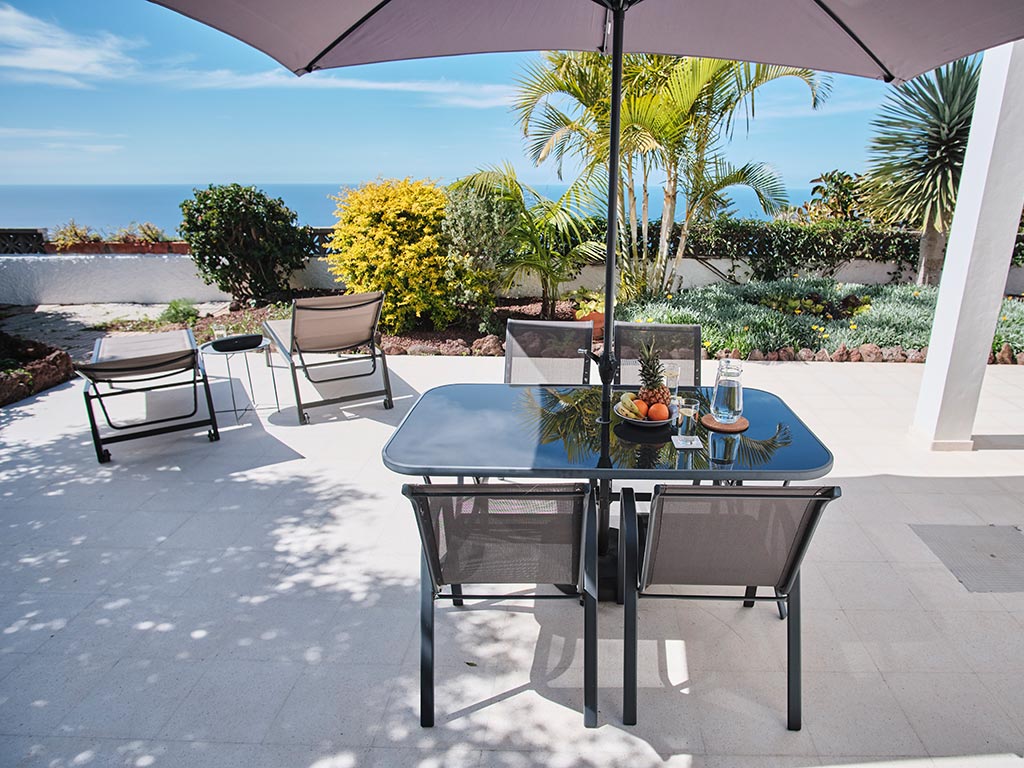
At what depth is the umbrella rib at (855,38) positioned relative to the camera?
224 cm

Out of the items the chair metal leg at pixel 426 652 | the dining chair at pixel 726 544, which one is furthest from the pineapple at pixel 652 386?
the chair metal leg at pixel 426 652

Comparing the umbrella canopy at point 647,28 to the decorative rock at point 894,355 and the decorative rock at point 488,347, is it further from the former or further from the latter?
the decorative rock at point 894,355

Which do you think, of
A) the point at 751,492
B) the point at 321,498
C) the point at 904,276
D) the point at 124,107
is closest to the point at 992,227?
the point at 751,492

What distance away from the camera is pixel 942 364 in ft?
12.5

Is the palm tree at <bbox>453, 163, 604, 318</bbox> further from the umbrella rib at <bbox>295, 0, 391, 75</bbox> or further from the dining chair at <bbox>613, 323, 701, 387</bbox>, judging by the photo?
the umbrella rib at <bbox>295, 0, 391, 75</bbox>

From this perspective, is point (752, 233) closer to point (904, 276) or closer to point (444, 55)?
point (904, 276)

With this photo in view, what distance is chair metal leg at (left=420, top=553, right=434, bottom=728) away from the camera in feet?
6.43

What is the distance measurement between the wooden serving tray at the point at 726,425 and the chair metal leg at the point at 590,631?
0.69 m

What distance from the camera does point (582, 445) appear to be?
7.41ft

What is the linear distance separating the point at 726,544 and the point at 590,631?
0.51 meters

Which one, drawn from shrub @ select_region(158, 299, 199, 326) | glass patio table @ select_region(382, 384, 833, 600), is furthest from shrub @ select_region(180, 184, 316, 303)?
glass patio table @ select_region(382, 384, 833, 600)

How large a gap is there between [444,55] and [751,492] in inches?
89.5

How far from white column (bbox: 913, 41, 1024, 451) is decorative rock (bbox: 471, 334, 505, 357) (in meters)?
3.45

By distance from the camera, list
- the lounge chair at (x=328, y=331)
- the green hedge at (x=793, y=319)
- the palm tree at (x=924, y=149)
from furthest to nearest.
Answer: the palm tree at (x=924, y=149) → the green hedge at (x=793, y=319) → the lounge chair at (x=328, y=331)
